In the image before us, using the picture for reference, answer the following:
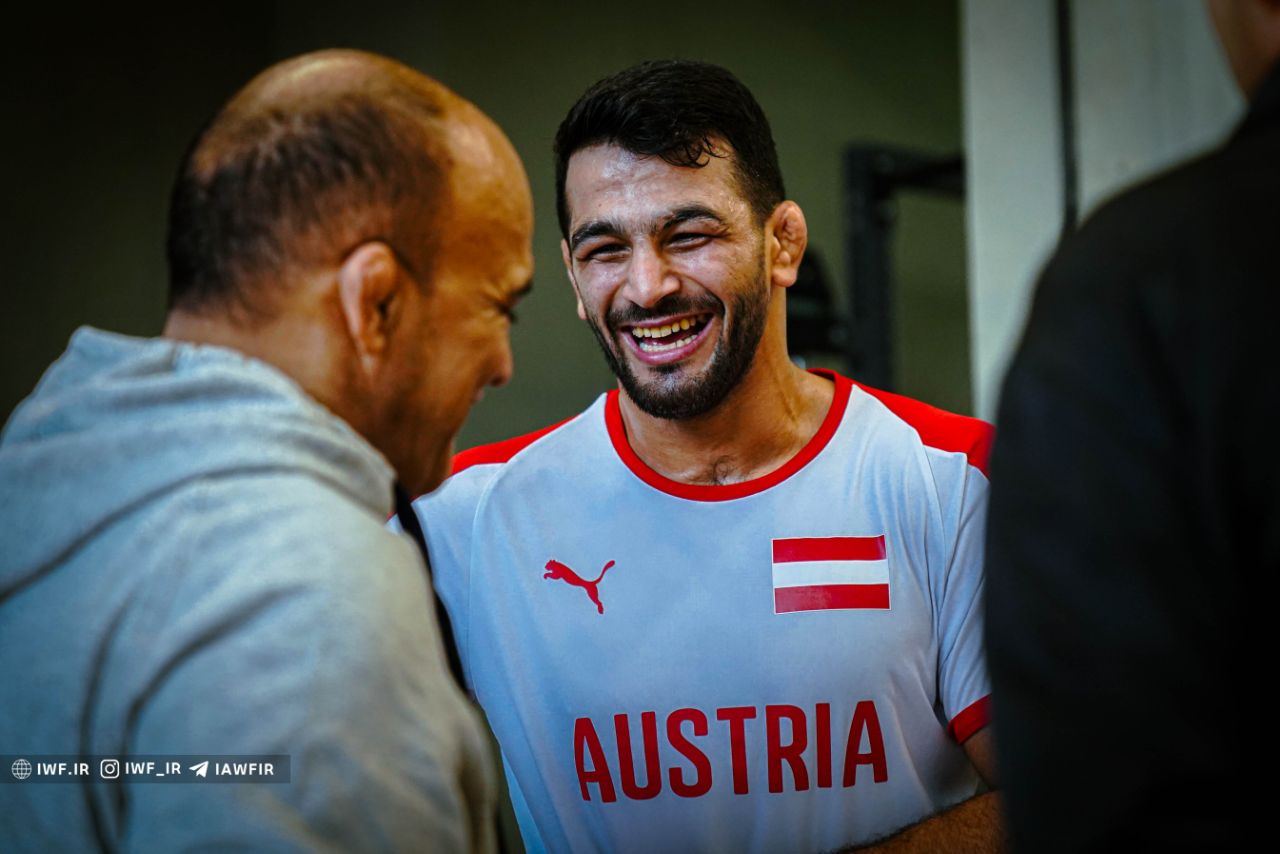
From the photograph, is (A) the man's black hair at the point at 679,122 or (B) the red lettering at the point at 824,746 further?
(A) the man's black hair at the point at 679,122

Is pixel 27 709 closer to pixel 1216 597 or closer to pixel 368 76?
pixel 368 76

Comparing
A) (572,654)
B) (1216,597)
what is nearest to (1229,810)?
(1216,597)

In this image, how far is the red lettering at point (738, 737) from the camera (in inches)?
60.1

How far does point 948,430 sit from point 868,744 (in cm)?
45

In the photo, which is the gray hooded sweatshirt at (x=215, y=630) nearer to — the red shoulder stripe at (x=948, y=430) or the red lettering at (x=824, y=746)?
the red lettering at (x=824, y=746)

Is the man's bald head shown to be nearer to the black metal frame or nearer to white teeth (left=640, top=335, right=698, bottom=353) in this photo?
white teeth (left=640, top=335, right=698, bottom=353)

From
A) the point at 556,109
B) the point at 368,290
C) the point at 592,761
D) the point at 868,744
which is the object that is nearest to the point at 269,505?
the point at 368,290

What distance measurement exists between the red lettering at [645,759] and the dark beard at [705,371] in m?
0.43

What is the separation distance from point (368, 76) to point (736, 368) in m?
0.88

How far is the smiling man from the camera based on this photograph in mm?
1534

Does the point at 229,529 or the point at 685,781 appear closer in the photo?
the point at 229,529

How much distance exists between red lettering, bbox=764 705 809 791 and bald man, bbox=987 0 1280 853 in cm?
89

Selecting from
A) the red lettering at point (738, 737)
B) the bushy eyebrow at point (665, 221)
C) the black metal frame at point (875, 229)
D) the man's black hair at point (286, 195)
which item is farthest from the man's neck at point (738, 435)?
the black metal frame at point (875, 229)

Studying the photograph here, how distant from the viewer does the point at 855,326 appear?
4641 mm
